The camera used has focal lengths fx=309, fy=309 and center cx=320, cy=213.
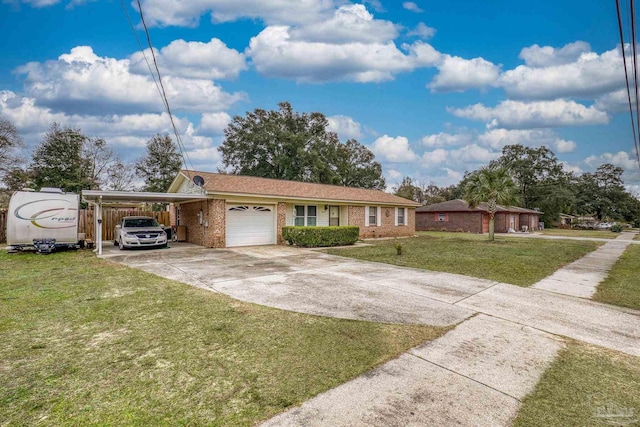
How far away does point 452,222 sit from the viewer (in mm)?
31156

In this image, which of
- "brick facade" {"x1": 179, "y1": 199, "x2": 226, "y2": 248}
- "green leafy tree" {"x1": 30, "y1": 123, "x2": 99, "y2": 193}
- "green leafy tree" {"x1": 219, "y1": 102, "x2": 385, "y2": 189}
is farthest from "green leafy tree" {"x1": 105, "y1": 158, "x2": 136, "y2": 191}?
"brick facade" {"x1": 179, "y1": 199, "x2": 226, "y2": 248}

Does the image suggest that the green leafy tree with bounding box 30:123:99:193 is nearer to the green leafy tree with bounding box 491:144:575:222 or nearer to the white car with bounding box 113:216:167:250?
the white car with bounding box 113:216:167:250

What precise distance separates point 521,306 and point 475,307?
939 millimetres

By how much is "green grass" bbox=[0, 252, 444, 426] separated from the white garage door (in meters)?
8.72

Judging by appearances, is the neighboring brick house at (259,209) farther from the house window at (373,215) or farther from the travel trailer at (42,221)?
the travel trailer at (42,221)

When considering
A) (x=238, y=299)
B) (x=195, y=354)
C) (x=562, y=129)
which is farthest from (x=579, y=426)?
(x=562, y=129)

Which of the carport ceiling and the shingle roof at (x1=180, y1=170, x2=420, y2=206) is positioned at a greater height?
the shingle roof at (x1=180, y1=170, x2=420, y2=206)

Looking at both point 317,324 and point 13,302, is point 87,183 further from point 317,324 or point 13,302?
point 317,324

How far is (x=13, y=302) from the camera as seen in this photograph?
5.54 m

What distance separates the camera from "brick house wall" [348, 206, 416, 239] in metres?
Answer: 19.8

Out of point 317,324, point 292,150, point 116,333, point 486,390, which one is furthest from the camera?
point 292,150

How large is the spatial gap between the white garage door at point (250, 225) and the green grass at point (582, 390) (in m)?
13.1

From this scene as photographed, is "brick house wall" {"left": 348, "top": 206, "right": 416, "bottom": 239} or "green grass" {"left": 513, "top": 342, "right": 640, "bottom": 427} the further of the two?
"brick house wall" {"left": 348, "top": 206, "right": 416, "bottom": 239}

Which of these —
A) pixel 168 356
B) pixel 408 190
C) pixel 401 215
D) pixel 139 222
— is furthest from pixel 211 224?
pixel 408 190
